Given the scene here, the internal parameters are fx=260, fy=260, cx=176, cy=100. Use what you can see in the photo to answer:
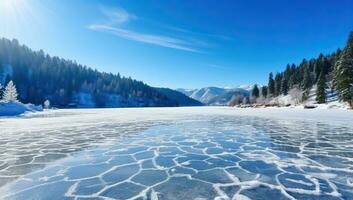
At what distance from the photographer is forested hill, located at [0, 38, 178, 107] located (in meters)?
132

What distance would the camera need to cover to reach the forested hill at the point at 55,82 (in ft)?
433

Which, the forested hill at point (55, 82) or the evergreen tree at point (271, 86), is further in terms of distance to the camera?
the forested hill at point (55, 82)

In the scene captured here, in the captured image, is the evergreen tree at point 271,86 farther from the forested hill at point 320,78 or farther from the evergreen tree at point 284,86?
the evergreen tree at point 284,86

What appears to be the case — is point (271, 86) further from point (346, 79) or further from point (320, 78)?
point (346, 79)

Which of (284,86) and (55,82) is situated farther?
(55,82)

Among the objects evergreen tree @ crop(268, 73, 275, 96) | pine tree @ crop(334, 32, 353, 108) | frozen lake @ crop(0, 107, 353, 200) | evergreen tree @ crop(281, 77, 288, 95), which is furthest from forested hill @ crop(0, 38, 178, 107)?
frozen lake @ crop(0, 107, 353, 200)

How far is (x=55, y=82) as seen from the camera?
142 meters

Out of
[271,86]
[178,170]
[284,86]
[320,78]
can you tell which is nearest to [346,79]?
[320,78]

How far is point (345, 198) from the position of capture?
4.55 metres

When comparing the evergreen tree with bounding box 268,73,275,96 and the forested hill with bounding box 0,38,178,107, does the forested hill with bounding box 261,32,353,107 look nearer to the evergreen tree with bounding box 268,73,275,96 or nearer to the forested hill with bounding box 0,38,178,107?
the evergreen tree with bounding box 268,73,275,96

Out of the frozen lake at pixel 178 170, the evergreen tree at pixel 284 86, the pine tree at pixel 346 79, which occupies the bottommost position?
the frozen lake at pixel 178 170

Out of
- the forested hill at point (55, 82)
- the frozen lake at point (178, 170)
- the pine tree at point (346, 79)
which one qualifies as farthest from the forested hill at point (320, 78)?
the forested hill at point (55, 82)

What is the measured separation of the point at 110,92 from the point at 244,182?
541ft

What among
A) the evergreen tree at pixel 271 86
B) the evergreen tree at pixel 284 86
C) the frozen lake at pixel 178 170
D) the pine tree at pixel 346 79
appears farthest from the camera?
the evergreen tree at pixel 271 86
